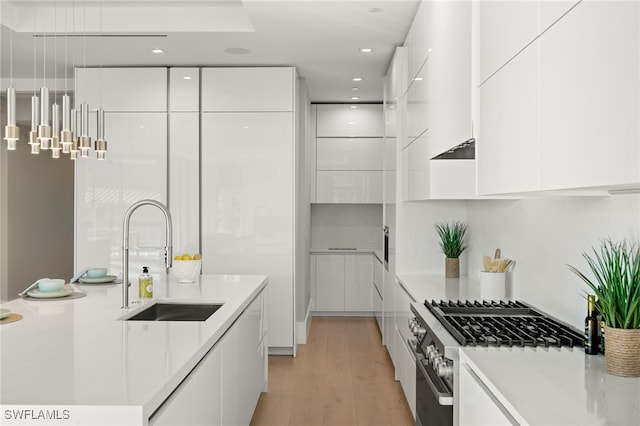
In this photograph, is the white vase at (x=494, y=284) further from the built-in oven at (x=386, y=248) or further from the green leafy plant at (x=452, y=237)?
the built-in oven at (x=386, y=248)

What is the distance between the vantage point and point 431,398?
7.33ft

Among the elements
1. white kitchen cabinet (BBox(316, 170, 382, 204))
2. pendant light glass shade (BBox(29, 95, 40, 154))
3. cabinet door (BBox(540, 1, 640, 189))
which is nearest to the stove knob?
cabinet door (BBox(540, 1, 640, 189))

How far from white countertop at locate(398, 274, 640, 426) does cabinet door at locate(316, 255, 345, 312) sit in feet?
16.1

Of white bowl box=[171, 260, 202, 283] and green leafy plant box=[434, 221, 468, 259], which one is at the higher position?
green leafy plant box=[434, 221, 468, 259]

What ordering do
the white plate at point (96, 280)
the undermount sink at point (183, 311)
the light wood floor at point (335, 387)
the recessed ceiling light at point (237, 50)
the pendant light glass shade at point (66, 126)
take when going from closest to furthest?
the undermount sink at point (183, 311) < the pendant light glass shade at point (66, 126) < the white plate at point (96, 280) < the light wood floor at point (335, 387) < the recessed ceiling light at point (237, 50)

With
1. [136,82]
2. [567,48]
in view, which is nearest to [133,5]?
[136,82]

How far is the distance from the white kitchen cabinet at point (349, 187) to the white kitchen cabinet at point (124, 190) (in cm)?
232

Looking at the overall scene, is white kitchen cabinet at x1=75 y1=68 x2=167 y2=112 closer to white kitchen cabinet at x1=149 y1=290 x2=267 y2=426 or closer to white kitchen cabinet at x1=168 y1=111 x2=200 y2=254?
white kitchen cabinet at x1=168 y1=111 x2=200 y2=254

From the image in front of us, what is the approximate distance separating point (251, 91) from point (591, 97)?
4033mm

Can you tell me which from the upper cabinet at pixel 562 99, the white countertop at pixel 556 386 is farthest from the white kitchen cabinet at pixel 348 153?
the white countertop at pixel 556 386

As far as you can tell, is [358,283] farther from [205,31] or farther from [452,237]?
[205,31]

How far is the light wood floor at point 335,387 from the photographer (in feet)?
11.8

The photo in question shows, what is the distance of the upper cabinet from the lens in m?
1.13

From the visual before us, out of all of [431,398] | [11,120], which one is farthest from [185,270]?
[431,398]
